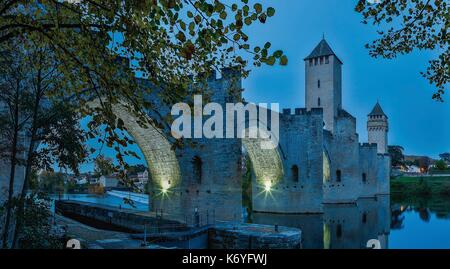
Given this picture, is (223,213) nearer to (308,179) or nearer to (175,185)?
(175,185)

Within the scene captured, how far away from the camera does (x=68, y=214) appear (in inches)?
1113

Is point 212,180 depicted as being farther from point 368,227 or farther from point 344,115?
point 344,115

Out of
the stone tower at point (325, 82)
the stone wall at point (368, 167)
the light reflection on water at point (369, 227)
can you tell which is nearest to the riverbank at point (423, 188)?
the stone wall at point (368, 167)

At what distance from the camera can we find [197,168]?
18.7 metres

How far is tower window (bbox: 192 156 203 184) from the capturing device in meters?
18.5

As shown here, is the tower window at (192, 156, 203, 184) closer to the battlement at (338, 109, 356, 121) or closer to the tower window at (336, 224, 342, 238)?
the tower window at (336, 224, 342, 238)

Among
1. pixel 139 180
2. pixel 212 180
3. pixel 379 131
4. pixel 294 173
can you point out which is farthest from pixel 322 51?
pixel 212 180

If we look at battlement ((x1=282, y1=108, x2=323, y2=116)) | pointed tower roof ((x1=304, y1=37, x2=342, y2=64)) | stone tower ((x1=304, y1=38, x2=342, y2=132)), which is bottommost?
battlement ((x1=282, y1=108, x2=323, y2=116))

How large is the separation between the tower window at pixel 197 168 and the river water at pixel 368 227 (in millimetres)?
3440

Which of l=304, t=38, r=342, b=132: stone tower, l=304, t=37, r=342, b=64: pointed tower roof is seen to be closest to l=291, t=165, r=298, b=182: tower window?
l=304, t=38, r=342, b=132: stone tower

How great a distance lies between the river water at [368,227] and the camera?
63.5 feet

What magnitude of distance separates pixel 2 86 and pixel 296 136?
77.0ft

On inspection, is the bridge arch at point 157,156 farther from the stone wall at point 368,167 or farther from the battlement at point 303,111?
the stone wall at point 368,167
